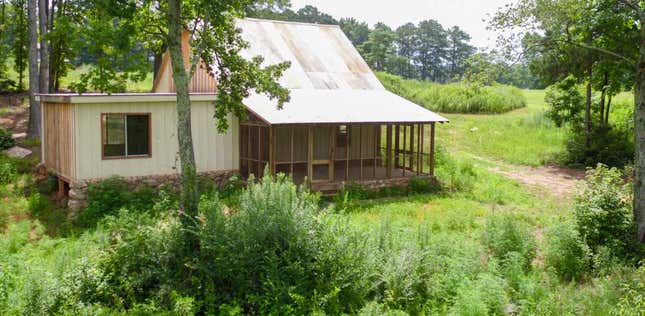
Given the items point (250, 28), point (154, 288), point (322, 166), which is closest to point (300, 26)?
point (250, 28)


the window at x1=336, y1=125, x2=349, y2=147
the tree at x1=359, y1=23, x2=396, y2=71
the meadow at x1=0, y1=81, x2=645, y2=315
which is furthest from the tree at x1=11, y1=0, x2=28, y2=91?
the tree at x1=359, y1=23, x2=396, y2=71

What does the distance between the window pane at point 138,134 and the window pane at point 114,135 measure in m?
0.18

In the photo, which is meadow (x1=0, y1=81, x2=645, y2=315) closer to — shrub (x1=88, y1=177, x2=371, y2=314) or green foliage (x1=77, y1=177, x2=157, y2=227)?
shrub (x1=88, y1=177, x2=371, y2=314)

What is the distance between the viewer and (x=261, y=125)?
15336 mm

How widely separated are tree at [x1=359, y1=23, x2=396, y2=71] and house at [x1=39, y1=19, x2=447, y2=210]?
43059 mm

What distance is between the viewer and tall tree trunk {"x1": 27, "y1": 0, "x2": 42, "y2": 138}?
1967 cm

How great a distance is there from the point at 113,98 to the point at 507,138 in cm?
1903

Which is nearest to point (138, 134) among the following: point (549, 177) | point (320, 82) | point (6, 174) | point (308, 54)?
point (6, 174)

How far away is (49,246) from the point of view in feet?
35.9

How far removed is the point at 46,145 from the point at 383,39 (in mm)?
52637

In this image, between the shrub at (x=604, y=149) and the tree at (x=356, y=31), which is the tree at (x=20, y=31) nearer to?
the shrub at (x=604, y=149)

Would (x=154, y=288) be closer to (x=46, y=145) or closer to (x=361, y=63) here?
(x=46, y=145)

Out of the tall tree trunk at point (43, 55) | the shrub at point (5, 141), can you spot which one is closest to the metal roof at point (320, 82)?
the tall tree trunk at point (43, 55)

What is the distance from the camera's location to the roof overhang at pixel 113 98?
44.6 ft
